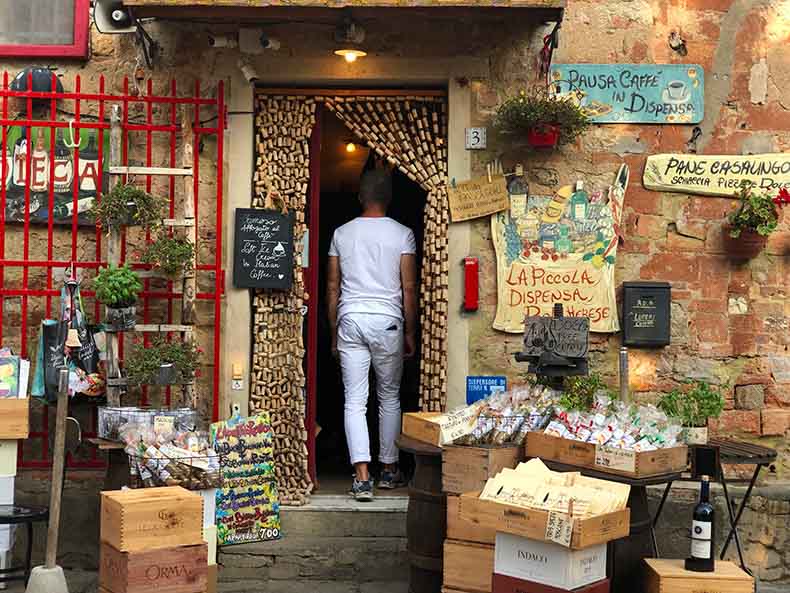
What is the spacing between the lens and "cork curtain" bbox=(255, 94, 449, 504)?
25.3ft

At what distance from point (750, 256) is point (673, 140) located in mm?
936

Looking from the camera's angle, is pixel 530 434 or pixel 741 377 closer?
pixel 530 434

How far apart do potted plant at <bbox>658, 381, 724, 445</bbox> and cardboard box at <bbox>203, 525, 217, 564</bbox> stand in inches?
107

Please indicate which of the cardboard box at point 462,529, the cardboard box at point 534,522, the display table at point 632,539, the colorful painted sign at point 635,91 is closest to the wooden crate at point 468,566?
the cardboard box at point 462,529

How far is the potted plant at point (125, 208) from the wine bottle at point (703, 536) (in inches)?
149

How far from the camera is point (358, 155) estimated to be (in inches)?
407

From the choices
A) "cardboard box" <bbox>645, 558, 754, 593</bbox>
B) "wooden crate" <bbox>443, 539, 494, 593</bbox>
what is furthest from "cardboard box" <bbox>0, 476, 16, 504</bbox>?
"cardboard box" <bbox>645, 558, 754, 593</bbox>

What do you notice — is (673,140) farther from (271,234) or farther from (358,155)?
(358,155)

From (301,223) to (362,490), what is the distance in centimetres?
185

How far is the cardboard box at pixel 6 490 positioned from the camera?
22.3 ft

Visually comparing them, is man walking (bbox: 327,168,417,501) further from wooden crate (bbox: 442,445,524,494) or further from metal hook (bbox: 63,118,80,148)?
metal hook (bbox: 63,118,80,148)

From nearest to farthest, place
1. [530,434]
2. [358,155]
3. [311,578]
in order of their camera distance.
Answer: [530,434], [311,578], [358,155]

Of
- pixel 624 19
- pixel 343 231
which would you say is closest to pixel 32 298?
pixel 343 231

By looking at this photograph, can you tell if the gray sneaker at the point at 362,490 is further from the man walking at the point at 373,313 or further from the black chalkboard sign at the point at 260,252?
the black chalkboard sign at the point at 260,252
